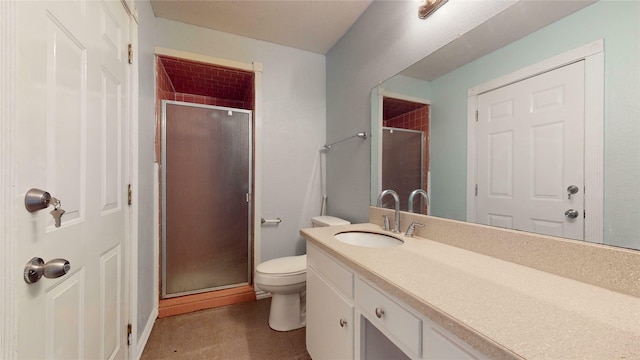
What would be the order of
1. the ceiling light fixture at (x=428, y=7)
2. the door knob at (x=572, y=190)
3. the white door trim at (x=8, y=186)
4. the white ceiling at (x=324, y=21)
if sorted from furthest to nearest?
the ceiling light fixture at (x=428, y=7)
the white ceiling at (x=324, y=21)
the door knob at (x=572, y=190)
the white door trim at (x=8, y=186)

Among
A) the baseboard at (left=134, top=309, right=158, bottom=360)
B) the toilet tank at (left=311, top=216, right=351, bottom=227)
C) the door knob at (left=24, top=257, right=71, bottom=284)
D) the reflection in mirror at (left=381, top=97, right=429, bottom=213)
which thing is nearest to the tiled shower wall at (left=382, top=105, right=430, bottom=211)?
the reflection in mirror at (left=381, top=97, right=429, bottom=213)

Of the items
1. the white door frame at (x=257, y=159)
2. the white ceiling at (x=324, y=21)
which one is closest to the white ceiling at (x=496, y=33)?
the white ceiling at (x=324, y=21)

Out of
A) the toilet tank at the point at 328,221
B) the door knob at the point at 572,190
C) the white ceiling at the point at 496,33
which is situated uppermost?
the white ceiling at the point at 496,33

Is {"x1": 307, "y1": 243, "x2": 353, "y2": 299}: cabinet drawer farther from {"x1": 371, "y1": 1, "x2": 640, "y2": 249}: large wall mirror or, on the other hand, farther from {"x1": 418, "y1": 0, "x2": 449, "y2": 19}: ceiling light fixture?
{"x1": 418, "y1": 0, "x2": 449, "y2": 19}: ceiling light fixture

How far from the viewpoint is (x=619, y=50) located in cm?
67

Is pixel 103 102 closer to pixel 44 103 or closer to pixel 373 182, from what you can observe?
pixel 44 103

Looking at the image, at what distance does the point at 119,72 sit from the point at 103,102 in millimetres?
274

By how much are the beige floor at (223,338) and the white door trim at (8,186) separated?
117 centimetres

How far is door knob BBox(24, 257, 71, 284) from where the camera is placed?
621mm

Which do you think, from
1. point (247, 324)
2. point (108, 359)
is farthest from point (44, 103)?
point (247, 324)

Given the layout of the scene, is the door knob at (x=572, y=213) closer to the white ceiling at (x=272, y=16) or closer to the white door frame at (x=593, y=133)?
the white door frame at (x=593, y=133)

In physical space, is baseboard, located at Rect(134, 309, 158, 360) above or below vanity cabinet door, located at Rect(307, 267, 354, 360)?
below

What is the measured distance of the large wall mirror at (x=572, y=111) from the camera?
0.66 metres

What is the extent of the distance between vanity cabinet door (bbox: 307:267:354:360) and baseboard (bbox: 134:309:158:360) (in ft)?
3.43
